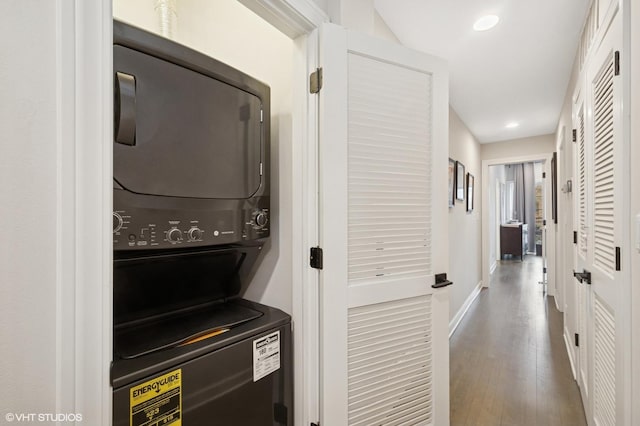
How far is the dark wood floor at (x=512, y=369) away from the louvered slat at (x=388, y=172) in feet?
4.10

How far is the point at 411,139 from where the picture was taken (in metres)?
1.41

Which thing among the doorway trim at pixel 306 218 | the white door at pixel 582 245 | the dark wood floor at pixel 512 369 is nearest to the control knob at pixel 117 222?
the doorway trim at pixel 306 218

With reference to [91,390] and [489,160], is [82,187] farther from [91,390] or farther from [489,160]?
[489,160]

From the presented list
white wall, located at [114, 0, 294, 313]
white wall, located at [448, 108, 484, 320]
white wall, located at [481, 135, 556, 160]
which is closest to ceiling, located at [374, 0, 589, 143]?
white wall, located at [448, 108, 484, 320]

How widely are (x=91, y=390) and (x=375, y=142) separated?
1.24m

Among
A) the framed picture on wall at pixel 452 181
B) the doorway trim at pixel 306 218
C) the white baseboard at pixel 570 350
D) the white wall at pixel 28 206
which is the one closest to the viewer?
the white wall at pixel 28 206

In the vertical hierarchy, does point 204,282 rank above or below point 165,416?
above

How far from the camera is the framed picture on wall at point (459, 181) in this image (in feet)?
10.9

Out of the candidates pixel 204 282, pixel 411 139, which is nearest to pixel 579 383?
pixel 411 139

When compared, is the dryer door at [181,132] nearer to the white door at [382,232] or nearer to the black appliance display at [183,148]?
the black appliance display at [183,148]

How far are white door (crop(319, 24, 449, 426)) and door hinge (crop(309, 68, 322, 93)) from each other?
3 cm

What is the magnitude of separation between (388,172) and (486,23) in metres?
1.43

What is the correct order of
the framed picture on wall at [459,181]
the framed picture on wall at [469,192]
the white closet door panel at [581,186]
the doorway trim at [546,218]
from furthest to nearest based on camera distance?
the doorway trim at [546,218] → the framed picture on wall at [469,192] → the framed picture on wall at [459,181] → the white closet door panel at [581,186]
